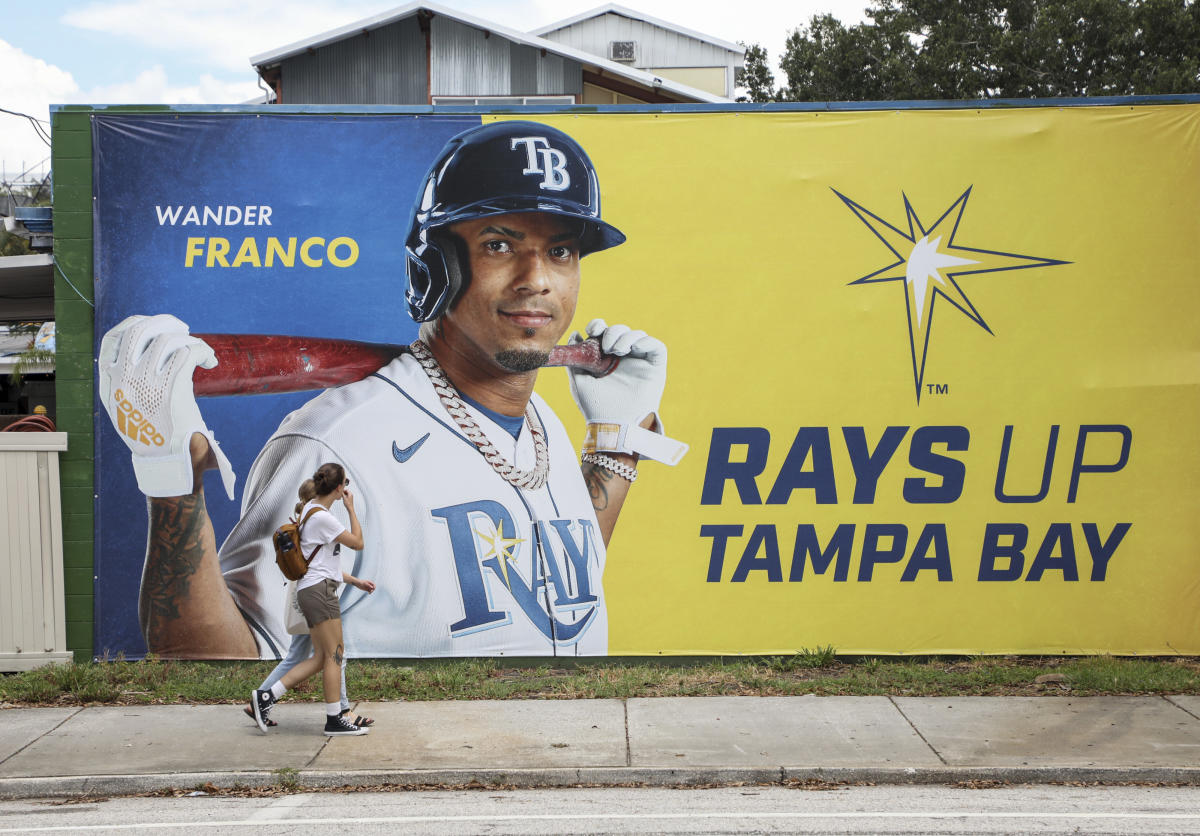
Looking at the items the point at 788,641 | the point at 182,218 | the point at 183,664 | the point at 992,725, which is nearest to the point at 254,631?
the point at 183,664

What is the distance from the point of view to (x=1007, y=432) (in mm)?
9344

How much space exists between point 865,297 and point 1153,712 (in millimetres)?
3871

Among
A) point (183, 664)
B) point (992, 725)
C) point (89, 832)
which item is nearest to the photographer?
point (89, 832)

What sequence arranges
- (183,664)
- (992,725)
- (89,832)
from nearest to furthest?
(89,832), (992,725), (183,664)

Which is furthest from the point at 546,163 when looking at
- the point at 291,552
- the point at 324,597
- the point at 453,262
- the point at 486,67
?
the point at 486,67

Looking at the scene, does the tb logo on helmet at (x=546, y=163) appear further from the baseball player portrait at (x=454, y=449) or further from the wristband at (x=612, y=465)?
the wristband at (x=612, y=465)

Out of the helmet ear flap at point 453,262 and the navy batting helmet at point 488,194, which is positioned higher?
the navy batting helmet at point 488,194

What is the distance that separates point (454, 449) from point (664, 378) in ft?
6.15

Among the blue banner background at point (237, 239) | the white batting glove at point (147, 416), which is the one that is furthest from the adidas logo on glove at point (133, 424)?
the blue banner background at point (237, 239)

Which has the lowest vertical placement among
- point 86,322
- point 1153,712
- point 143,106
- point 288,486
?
point 1153,712

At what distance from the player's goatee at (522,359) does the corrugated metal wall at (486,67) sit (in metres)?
19.8

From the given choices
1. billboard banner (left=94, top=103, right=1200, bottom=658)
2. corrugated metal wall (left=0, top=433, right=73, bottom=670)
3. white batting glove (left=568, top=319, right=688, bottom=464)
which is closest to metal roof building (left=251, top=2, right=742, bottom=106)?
billboard banner (left=94, top=103, right=1200, bottom=658)

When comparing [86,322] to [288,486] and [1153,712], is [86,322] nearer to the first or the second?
[288,486]

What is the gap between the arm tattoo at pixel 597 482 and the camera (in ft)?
30.8
